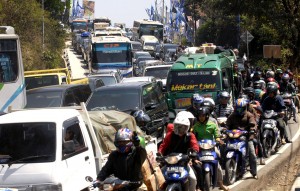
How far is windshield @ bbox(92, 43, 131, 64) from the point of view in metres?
39.3

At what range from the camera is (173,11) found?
8825 centimetres

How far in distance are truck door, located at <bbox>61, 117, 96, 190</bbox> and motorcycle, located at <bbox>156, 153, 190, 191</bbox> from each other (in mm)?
1042

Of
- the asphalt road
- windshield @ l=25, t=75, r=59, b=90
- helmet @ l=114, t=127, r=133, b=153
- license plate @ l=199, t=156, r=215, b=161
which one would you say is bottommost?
the asphalt road

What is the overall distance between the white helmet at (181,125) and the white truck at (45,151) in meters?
1.31

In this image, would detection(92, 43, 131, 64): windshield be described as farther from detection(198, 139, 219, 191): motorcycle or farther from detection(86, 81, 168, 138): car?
detection(198, 139, 219, 191): motorcycle

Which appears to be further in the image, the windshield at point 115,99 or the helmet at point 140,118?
the windshield at point 115,99

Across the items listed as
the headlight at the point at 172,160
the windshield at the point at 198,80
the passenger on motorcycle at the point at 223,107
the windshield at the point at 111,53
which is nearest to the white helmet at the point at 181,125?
the headlight at the point at 172,160

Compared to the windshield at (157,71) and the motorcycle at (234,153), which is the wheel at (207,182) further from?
the windshield at (157,71)

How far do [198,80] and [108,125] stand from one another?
28.5ft

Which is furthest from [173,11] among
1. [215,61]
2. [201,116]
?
[201,116]

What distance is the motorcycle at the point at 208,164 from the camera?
11.8m

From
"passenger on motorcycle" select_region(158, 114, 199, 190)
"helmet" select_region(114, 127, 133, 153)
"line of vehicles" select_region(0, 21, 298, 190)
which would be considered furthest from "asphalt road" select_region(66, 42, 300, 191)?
"helmet" select_region(114, 127, 133, 153)

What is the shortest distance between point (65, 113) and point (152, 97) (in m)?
8.48

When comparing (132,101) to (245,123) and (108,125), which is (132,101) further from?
(108,125)
